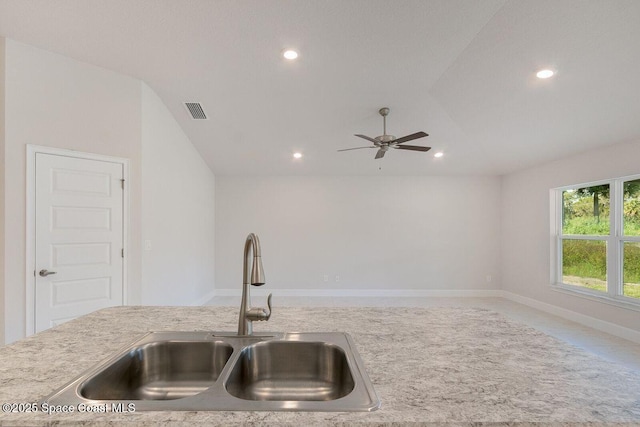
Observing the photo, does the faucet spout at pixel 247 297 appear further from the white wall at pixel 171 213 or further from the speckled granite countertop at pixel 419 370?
the white wall at pixel 171 213

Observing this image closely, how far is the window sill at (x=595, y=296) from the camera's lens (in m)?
3.79

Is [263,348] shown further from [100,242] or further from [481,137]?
[481,137]

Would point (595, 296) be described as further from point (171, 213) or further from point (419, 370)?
point (171, 213)

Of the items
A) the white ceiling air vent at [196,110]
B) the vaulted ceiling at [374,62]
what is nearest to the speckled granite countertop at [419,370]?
the vaulted ceiling at [374,62]

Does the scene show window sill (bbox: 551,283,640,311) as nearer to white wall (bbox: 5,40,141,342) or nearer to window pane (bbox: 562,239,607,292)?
window pane (bbox: 562,239,607,292)

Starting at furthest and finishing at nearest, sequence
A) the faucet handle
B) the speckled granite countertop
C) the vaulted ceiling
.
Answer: the vaulted ceiling < the faucet handle < the speckled granite countertop

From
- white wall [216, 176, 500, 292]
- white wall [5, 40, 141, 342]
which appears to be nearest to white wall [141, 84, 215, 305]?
white wall [5, 40, 141, 342]

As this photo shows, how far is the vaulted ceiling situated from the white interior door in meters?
1.11

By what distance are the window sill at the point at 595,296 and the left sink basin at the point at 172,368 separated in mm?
4687

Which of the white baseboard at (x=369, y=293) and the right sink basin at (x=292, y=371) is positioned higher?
the right sink basin at (x=292, y=371)

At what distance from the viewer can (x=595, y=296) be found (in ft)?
13.9

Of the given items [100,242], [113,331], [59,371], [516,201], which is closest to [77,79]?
[100,242]

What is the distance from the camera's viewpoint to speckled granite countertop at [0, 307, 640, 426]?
66cm

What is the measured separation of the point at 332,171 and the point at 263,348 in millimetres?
5305
